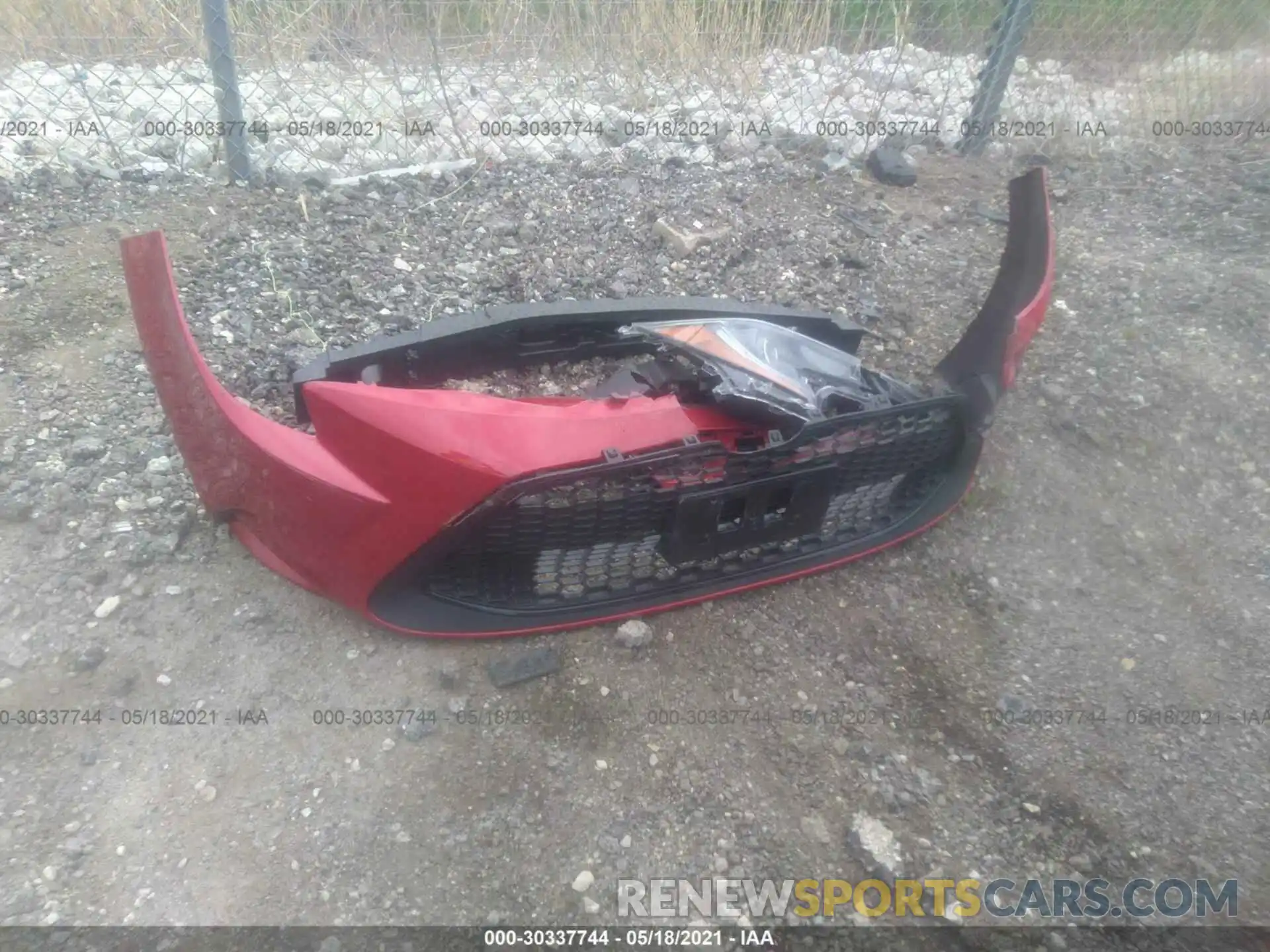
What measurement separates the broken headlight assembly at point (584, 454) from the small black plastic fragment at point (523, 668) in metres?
0.07

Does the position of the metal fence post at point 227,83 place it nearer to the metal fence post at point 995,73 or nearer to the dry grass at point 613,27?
the dry grass at point 613,27

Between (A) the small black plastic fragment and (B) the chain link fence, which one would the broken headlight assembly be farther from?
(B) the chain link fence

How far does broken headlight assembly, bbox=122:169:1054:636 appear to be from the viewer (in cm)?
173

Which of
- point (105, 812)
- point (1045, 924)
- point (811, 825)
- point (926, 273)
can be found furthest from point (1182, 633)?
point (105, 812)

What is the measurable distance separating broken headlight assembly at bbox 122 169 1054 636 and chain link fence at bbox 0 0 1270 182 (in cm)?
209

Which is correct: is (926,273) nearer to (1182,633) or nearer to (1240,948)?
(1182,633)

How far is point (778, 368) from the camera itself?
6.93 feet

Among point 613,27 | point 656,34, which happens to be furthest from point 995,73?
point 613,27

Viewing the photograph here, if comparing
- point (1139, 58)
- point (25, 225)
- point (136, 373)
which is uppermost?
point (1139, 58)

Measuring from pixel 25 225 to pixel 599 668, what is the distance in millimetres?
2920

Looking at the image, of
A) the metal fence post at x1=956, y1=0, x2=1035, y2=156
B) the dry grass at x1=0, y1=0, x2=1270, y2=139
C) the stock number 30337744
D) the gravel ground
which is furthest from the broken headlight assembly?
the dry grass at x1=0, y1=0, x2=1270, y2=139

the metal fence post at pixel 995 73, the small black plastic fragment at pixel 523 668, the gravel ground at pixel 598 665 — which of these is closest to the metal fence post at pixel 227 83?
the gravel ground at pixel 598 665

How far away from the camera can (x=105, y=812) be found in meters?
1.70

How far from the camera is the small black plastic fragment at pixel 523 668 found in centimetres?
196
